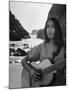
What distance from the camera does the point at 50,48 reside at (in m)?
2.79

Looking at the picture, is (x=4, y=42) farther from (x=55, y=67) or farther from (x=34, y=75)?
(x=55, y=67)

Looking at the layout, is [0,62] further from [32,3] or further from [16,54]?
[32,3]

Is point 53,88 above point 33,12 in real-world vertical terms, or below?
below

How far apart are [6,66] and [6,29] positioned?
514 mm

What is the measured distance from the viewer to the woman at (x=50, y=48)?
2723 millimetres

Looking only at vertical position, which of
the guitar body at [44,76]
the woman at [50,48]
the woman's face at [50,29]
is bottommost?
the guitar body at [44,76]

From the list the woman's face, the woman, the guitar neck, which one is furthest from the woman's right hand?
the woman's face

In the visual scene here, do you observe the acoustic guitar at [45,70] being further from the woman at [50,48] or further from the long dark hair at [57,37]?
the long dark hair at [57,37]

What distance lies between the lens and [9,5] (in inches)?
103

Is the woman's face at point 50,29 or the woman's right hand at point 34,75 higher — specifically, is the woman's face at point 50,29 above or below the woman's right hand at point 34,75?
above

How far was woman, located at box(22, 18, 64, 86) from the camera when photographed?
272 centimetres

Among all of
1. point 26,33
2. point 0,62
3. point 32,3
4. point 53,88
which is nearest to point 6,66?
point 0,62

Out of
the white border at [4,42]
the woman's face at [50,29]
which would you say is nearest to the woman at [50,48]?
the woman's face at [50,29]

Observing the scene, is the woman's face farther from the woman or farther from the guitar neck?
the guitar neck
